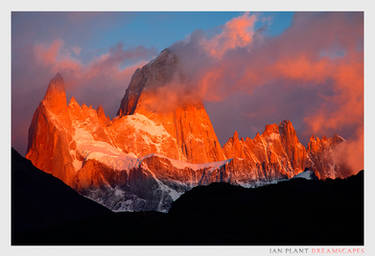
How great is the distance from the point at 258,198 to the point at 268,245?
48.7 ft

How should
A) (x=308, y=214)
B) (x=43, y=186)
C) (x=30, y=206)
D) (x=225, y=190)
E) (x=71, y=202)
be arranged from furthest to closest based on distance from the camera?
(x=71, y=202) → (x=43, y=186) → (x=30, y=206) → (x=225, y=190) → (x=308, y=214)

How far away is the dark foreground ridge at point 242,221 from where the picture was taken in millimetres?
53500

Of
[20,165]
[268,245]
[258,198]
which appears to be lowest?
[268,245]

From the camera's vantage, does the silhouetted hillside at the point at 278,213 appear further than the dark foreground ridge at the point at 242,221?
No

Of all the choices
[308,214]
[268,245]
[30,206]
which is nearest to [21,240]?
[268,245]

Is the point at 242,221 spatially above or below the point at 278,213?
below

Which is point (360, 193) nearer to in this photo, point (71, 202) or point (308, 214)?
point (308, 214)

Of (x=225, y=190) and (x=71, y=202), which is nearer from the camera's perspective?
(x=225, y=190)

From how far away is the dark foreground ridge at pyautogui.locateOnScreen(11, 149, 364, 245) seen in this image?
53500mm

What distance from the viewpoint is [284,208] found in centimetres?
6116

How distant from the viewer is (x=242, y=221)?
6081 centimetres

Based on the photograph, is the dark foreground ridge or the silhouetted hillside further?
the dark foreground ridge

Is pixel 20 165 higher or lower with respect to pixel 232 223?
higher

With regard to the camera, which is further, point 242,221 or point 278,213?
point 242,221
